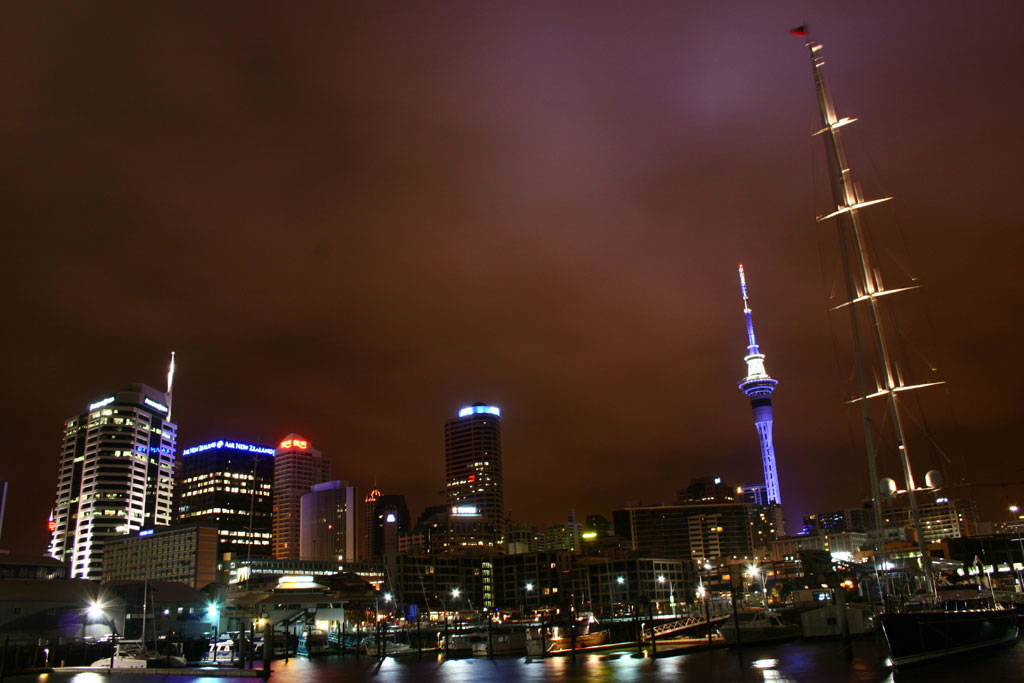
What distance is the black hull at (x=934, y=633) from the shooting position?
159 ft

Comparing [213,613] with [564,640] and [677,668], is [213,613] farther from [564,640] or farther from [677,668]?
[677,668]

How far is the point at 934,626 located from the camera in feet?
165

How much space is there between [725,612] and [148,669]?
69.5 meters

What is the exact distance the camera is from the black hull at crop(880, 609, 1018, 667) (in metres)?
48.5

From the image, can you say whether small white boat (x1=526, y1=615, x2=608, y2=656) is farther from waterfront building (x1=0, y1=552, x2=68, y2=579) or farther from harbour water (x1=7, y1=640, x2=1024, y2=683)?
waterfront building (x1=0, y1=552, x2=68, y2=579)

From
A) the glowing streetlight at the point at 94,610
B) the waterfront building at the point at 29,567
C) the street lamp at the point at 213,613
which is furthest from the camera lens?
the street lamp at the point at 213,613

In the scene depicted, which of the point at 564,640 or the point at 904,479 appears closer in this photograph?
the point at 904,479

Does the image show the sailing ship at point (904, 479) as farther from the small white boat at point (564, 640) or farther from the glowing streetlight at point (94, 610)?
the glowing streetlight at point (94, 610)

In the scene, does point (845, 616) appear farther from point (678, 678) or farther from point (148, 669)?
point (148, 669)

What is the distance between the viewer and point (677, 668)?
196 ft

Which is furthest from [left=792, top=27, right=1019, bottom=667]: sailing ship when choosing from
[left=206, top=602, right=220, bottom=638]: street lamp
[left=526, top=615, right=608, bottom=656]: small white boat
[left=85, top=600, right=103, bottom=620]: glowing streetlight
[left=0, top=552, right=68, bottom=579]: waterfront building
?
[left=0, top=552, right=68, bottom=579]: waterfront building

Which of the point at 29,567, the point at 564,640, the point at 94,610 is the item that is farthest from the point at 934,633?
the point at 29,567

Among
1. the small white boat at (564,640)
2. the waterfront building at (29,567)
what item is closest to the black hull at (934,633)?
the small white boat at (564,640)

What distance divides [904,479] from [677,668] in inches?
959
